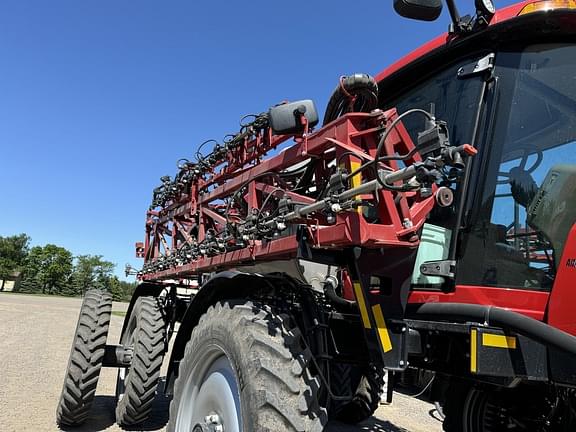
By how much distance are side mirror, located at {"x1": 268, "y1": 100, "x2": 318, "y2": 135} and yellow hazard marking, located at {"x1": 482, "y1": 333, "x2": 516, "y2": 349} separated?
1.61 metres

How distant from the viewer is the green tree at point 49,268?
284 ft

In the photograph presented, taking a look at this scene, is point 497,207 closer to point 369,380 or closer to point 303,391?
point 303,391

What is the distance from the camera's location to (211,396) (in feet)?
9.95

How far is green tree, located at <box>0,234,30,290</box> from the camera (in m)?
87.6

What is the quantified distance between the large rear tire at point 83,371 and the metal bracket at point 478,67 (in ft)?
14.0

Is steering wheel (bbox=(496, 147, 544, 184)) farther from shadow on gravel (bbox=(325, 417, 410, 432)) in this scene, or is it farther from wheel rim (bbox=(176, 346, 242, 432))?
shadow on gravel (bbox=(325, 417, 410, 432))

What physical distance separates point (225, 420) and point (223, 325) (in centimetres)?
53

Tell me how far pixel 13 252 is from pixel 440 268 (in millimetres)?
100051

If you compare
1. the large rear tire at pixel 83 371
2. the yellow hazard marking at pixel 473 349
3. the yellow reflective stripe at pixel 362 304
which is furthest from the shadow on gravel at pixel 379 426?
the yellow hazard marking at pixel 473 349

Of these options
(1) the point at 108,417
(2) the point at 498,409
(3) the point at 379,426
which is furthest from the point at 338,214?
(1) the point at 108,417

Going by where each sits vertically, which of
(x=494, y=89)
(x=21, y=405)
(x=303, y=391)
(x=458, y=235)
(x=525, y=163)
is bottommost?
(x=21, y=405)

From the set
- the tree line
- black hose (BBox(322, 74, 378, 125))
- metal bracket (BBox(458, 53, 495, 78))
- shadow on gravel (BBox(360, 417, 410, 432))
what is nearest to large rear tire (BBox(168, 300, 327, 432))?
→ black hose (BBox(322, 74, 378, 125))

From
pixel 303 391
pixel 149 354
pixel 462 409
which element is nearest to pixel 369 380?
pixel 462 409

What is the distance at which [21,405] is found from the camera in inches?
240
